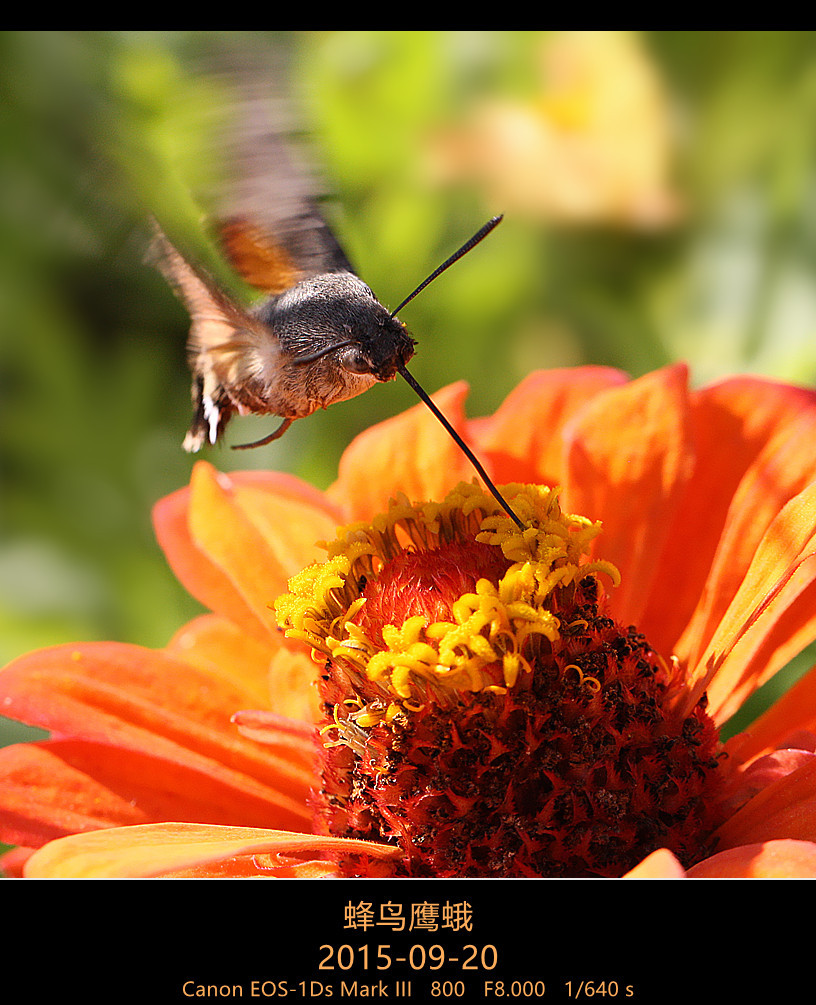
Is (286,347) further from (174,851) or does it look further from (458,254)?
(174,851)

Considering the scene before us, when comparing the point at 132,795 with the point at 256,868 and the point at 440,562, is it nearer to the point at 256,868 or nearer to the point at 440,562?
the point at 256,868

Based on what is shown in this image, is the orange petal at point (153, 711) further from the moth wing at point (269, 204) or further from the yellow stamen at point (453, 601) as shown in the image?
the moth wing at point (269, 204)

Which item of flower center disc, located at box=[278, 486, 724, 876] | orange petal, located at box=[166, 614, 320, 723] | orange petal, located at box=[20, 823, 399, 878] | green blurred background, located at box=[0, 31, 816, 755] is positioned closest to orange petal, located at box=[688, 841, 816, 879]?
flower center disc, located at box=[278, 486, 724, 876]

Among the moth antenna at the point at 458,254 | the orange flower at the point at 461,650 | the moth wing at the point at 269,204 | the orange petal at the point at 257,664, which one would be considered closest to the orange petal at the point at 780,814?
the orange flower at the point at 461,650

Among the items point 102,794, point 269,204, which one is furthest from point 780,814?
point 269,204
